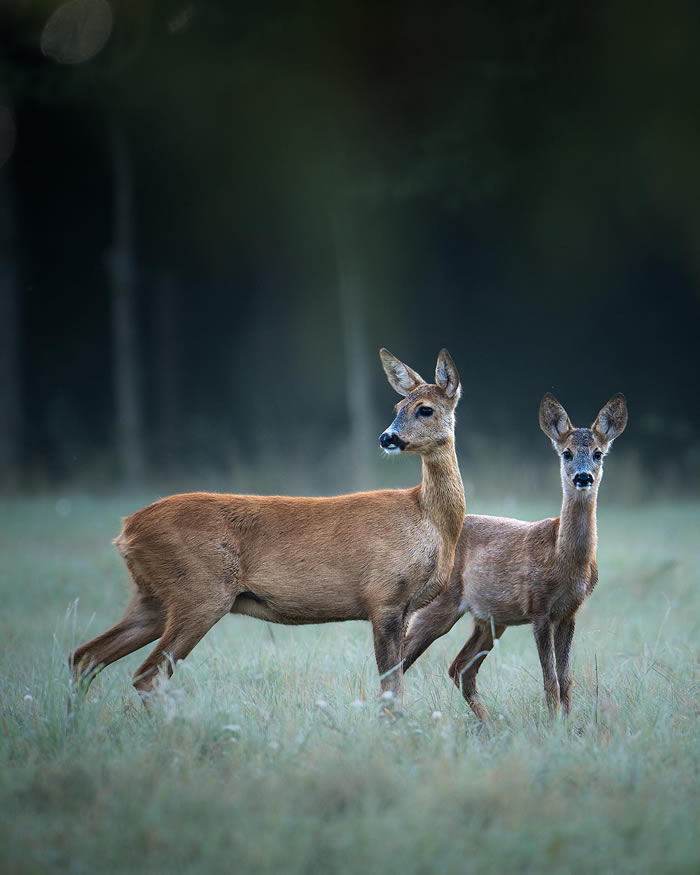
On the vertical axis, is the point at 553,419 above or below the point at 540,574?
above

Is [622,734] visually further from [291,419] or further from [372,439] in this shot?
[291,419]

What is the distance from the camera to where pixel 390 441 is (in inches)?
220

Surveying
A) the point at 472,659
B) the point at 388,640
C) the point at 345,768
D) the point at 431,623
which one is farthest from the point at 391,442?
the point at 345,768

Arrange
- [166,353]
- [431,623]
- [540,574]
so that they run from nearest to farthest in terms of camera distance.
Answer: [540,574]
[431,623]
[166,353]

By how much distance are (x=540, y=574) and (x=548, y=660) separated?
0.50 metres

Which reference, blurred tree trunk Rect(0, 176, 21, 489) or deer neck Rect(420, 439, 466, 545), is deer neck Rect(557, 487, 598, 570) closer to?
deer neck Rect(420, 439, 466, 545)

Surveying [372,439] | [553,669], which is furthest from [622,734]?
[372,439]

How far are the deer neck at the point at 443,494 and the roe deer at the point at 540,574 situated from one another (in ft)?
1.37

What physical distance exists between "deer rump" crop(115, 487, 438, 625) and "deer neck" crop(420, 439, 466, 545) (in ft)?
0.29

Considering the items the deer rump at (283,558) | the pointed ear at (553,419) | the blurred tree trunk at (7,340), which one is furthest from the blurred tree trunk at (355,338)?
the deer rump at (283,558)

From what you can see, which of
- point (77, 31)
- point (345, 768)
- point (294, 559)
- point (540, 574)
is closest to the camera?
point (345, 768)

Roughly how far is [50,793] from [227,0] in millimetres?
15337

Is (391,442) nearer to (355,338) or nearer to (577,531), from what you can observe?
Result: (577,531)

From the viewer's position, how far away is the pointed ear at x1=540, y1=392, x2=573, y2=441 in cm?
625
